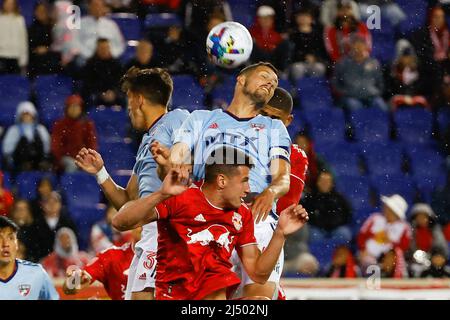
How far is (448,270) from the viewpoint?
10641 mm

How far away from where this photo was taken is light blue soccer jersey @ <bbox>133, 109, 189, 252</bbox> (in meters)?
7.60

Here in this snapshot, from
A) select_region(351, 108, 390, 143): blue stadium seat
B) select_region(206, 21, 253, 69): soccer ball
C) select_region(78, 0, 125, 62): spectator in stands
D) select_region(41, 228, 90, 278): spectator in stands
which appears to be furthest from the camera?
select_region(351, 108, 390, 143): blue stadium seat

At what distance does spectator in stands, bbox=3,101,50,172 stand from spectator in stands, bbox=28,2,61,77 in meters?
0.99

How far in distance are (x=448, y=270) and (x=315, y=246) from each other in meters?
1.19

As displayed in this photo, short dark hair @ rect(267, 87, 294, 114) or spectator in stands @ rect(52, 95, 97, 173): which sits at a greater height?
short dark hair @ rect(267, 87, 294, 114)

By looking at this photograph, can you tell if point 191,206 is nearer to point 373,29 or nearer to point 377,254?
point 377,254

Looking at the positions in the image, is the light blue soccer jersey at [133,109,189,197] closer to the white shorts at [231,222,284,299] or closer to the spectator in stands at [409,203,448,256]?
the white shorts at [231,222,284,299]

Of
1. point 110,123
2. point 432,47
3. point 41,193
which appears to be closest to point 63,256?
point 41,193

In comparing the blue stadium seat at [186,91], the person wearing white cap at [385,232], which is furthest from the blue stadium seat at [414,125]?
the blue stadium seat at [186,91]

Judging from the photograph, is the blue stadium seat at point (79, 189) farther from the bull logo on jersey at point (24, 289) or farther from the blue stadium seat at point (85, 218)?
the bull logo on jersey at point (24, 289)

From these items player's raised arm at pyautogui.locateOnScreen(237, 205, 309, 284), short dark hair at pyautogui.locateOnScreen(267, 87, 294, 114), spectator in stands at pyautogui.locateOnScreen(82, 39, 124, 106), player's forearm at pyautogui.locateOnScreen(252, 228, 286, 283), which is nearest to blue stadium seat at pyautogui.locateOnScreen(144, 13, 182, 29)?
spectator in stands at pyautogui.locateOnScreen(82, 39, 124, 106)

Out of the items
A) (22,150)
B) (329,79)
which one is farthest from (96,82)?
(329,79)

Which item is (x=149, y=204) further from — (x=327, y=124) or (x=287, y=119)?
Answer: (x=327, y=124)

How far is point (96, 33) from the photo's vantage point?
12.3 meters
